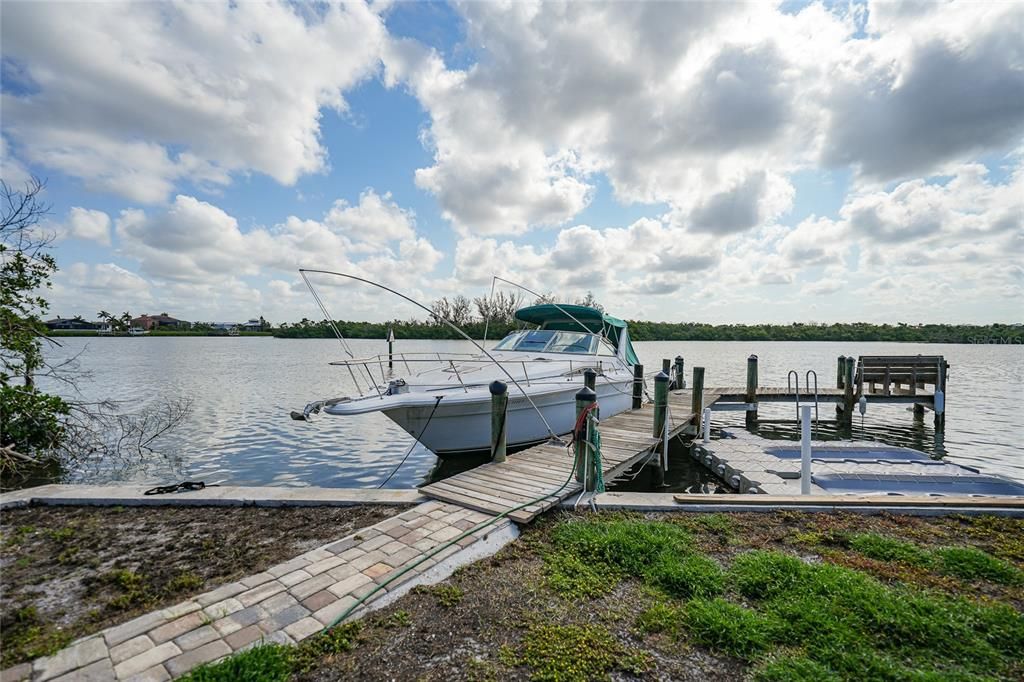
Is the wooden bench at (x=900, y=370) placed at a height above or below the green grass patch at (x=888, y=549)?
above

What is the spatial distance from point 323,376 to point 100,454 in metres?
13.3

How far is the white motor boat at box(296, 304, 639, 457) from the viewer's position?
7.55 m

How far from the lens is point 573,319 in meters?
10.9

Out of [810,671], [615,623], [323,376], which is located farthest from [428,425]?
[323,376]

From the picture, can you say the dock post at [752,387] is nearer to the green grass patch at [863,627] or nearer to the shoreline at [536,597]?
the shoreline at [536,597]

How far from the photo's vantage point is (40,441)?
9203mm

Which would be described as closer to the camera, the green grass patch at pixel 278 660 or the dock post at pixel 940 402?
the green grass patch at pixel 278 660

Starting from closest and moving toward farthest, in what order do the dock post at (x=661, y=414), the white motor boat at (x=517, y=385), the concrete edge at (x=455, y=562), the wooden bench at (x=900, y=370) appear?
the concrete edge at (x=455, y=562) < the white motor boat at (x=517, y=385) < the dock post at (x=661, y=414) < the wooden bench at (x=900, y=370)

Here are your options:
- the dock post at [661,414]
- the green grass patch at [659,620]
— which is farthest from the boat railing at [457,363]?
the green grass patch at [659,620]

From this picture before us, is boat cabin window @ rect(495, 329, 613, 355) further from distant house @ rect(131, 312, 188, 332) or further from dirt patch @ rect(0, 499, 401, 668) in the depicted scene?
distant house @ rect(131, 312, 188, 332)

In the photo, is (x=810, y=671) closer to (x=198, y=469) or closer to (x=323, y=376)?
(x=198, y=469)

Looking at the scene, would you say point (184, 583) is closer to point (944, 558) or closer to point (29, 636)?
point (29, 636)

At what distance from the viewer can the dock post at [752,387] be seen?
556 inches

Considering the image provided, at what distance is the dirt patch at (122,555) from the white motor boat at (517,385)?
1.83 metres
